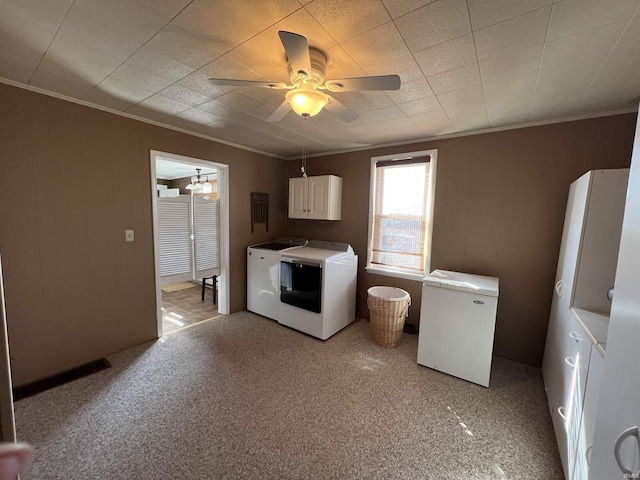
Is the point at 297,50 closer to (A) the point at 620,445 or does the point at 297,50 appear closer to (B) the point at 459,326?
(A) the point at 620,445

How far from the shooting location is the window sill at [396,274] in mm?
3136

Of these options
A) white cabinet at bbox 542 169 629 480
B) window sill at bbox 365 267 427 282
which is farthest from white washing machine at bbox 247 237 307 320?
white cabinet at bbox 542 169 629 480

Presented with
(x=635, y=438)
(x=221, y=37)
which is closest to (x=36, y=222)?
(x=221, y=37)

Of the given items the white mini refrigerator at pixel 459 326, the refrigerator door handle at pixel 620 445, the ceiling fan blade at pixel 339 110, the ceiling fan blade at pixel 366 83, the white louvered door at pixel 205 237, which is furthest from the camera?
the white louvered door at pixel 205 237

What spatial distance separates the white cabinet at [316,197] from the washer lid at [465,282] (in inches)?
62.7

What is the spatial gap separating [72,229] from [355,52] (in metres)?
2.69

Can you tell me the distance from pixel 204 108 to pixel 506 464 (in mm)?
3402

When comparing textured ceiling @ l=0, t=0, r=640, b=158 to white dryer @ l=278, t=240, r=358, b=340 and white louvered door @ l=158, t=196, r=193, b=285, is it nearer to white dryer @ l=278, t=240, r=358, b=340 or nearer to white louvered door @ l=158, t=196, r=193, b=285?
white louvered door @ l=158, t=196, r=193, b=285

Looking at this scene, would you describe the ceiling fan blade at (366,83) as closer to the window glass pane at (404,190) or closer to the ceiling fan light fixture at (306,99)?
the ceiling fan light fixture at (306,99)

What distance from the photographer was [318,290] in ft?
9.66

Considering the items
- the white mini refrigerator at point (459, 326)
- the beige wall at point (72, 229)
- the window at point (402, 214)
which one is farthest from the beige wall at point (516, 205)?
the beige wall at point (72, 229)

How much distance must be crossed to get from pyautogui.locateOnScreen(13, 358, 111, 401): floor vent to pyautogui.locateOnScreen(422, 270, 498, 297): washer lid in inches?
122

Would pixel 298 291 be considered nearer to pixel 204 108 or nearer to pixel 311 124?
pixel 311 124

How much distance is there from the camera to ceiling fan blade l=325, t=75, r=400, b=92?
1312 millimetres
